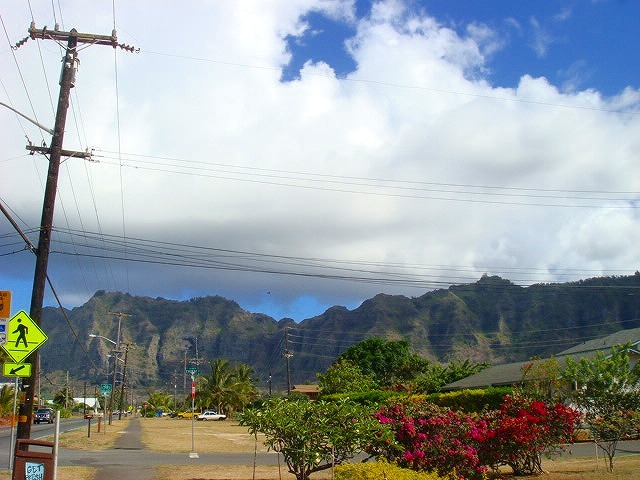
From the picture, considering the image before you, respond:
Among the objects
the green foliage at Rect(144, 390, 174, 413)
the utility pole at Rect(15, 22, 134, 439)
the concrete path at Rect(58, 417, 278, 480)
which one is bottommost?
the green foliage at Rect(144, 390, 174, 413)

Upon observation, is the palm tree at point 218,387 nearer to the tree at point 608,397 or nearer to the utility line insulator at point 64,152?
the utility line insulator at point 64,152

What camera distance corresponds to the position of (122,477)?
18.0m

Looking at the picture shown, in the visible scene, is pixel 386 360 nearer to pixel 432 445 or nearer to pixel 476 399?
pixel 476 399

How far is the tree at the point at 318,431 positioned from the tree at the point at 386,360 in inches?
2741

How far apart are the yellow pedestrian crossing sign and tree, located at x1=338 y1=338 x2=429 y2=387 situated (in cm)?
6972

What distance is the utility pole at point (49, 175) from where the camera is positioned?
16469mm

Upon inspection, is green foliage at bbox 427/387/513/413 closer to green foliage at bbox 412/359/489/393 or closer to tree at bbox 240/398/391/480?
green foliage at bbox 412/359/489/393

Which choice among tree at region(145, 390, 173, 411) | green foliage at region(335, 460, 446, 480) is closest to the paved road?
green foliage at region(335, 460, 446, 480)

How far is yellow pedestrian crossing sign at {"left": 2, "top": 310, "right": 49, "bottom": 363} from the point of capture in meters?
14.3

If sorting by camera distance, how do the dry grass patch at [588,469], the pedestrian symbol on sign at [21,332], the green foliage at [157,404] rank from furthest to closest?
the green foliage at [157,404] < the dry grass patch at [588,469] < the pedestrian symbol on sign at [21,332]

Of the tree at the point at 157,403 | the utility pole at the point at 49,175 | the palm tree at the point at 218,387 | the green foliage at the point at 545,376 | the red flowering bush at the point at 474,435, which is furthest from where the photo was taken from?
the tree at the point at 157,403

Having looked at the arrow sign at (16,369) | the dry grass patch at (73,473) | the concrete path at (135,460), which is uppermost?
the arrow sign at (16,369)

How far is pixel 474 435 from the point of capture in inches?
571

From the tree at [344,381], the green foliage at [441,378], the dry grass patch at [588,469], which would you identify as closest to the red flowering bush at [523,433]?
the dry grass patch at [588,469]
